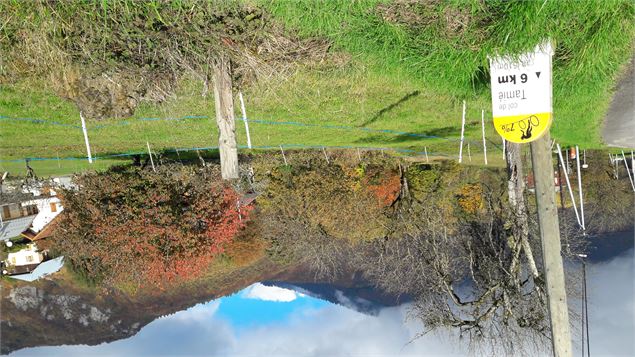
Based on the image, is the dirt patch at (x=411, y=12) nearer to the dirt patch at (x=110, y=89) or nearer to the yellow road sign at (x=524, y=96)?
the yellow road sign at (x=524, y=96)

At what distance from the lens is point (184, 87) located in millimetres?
5125

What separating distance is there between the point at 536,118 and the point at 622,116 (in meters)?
5.25

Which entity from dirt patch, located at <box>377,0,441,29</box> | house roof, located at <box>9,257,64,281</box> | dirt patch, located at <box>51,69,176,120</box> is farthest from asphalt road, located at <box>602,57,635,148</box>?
house roof, located at <box>9,257,64,281</box>

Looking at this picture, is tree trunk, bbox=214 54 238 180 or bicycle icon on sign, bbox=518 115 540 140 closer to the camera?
bicycle icon on sign, bbox=518 115 540 140

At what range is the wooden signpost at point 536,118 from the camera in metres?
3.29

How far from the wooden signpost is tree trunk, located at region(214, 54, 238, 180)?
2.50 meters

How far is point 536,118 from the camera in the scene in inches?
129

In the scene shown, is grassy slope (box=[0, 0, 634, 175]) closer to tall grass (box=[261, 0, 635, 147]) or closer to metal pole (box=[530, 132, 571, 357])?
tall grass (box=[261, 0, 635, 147])

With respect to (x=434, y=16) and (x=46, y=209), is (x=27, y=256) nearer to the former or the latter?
(x=46, y=209)

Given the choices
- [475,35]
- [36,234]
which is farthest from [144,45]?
[36,234]

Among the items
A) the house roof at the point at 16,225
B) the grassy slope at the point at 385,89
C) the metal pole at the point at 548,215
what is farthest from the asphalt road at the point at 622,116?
the house roof at the point at 16,225

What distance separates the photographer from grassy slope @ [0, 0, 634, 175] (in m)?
3.62

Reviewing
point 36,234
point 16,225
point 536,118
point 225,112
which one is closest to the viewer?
point 536,118

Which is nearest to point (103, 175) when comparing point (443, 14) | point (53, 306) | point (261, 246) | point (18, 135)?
point (18, 135)
